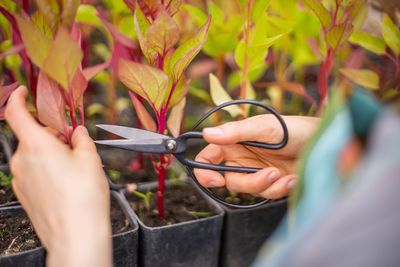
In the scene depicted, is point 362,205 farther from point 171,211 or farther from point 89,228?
point 171,211

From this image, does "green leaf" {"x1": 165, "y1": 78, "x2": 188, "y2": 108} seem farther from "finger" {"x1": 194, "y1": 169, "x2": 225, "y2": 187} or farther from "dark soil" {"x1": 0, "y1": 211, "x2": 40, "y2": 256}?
"dark soil" {"x1": 0, "y1": 211, "x2": 40, "y2": 256}

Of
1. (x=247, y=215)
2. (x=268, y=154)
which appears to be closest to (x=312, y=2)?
(x=268, y=154)

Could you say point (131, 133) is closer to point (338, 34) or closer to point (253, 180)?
point (253, 180)

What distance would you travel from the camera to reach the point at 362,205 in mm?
215

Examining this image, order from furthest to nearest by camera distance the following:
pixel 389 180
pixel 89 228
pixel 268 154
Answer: pixel 268 154
pixel 89 228
pixel 389 180

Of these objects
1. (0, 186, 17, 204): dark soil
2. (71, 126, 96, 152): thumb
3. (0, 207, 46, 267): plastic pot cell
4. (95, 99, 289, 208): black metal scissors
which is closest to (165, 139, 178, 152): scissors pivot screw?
(95, 99, 289, 208): black metal scissors

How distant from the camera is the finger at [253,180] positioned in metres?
0.55

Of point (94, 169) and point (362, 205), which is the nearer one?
point (362, 205)

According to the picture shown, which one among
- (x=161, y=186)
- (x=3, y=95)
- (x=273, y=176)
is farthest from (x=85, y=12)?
(x=273, y=176)

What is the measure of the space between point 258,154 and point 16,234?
1.33 feet

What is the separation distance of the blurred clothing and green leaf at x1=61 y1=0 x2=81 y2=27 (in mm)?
338

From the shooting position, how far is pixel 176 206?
71 centimetres

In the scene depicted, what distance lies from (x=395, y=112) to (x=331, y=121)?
0.04 m

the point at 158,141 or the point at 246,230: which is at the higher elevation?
the point at 158,141
